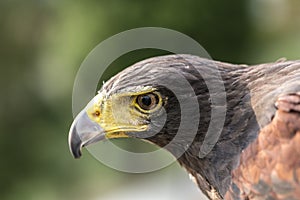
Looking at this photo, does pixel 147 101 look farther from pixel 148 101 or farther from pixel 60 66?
pixel 60 66

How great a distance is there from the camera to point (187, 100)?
3727 mm

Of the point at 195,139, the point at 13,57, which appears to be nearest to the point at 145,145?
the point at 13,57

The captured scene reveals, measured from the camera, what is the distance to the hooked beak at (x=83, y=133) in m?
3.74

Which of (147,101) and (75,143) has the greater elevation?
(147,101)

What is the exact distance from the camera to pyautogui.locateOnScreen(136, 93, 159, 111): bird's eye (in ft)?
12.2

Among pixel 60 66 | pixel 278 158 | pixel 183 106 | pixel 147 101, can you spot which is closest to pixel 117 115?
pixel 147 101

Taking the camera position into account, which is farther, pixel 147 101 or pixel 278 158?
pixel 147 101

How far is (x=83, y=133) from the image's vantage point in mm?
3752

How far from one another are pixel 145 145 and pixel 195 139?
9.51m

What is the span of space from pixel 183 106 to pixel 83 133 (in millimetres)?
545

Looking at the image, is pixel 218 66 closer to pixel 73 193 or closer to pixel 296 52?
pixel 73 193

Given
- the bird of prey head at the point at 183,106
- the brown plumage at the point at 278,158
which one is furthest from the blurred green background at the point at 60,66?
the brown plumage at the point at 278,158

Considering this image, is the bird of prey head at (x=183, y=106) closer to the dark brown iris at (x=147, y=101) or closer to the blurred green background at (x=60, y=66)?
the dark brown iris at (x=147, y=101)

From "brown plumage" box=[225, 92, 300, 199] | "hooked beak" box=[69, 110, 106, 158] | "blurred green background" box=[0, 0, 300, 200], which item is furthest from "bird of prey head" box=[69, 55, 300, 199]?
"blurred green background" box=[0, 0, 300, 200]
